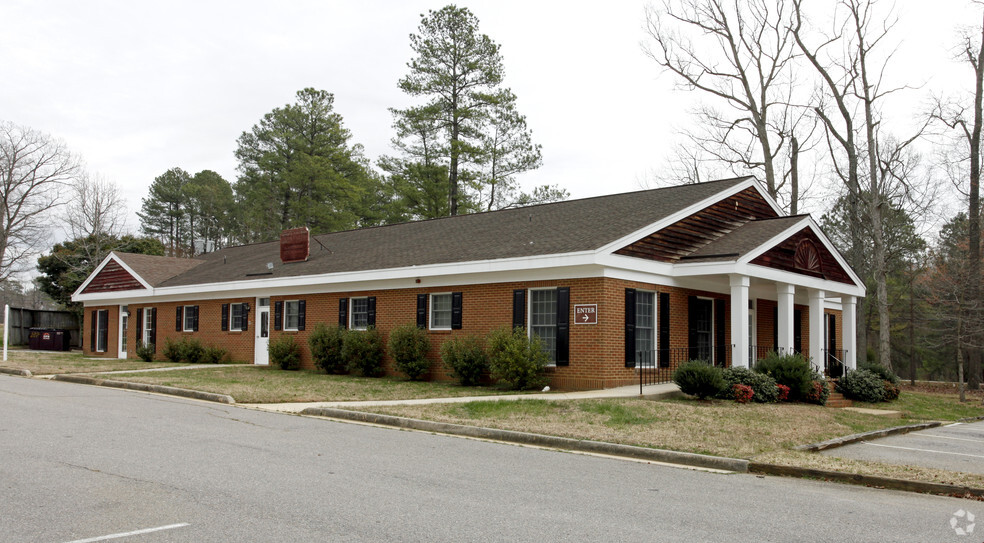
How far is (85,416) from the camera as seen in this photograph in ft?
40.9

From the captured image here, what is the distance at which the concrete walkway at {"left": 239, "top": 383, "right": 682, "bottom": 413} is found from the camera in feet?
48.8

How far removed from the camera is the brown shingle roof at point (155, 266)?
31.8 m

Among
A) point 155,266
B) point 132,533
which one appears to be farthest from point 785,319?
point 155,266

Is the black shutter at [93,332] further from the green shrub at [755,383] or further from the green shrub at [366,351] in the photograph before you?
the green shrub at [755,383]

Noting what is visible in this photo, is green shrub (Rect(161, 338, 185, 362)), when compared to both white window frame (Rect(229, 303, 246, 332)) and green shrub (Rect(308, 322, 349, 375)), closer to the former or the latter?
white window frame (Rect(229, 303, 246, 332))

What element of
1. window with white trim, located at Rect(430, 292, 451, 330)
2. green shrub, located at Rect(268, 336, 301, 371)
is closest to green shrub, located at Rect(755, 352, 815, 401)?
window with white trim, located at Rect(430, 292, 451, 330)

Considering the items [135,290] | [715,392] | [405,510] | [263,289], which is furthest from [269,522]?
[135,290]

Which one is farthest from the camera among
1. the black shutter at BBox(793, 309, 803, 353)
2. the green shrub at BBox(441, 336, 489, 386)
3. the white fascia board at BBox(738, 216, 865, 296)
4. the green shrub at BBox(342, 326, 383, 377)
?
the black shutter at BBox(793, 309, 803, 353)

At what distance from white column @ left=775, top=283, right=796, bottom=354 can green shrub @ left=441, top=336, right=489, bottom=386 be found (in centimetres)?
721

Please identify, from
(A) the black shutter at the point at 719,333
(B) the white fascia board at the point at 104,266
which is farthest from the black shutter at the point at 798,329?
(B) the white fascia board at the point at 104,266

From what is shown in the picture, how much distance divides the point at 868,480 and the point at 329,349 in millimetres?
16979

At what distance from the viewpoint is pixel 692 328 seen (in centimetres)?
2017

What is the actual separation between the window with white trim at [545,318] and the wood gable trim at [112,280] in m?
19.3

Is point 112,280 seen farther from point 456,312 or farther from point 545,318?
point 545,318
